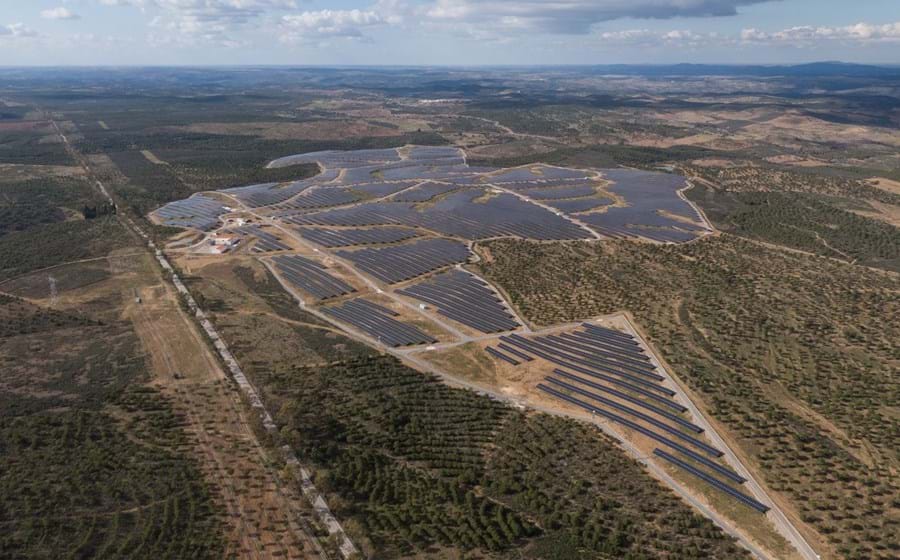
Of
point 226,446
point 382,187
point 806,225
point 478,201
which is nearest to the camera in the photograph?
point 226,446

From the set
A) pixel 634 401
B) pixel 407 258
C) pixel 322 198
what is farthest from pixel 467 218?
pixel 634 401

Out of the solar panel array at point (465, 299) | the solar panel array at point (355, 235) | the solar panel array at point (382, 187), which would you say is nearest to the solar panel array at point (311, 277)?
the solar panel array at point (465, 299)

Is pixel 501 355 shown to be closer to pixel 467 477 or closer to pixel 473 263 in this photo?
pixel 467 477

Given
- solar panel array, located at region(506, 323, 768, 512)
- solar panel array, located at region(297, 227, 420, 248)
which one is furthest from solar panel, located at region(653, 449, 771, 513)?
solar panel array, located at region(297, 227, 420, 248)

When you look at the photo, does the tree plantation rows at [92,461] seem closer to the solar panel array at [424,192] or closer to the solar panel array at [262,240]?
the solar panel array at [262,240]

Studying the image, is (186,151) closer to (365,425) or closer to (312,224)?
(312,224)

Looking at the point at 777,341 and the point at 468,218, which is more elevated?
the point at 468,218
